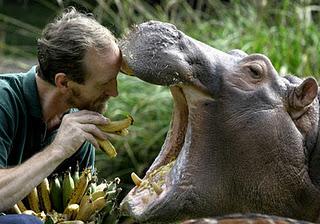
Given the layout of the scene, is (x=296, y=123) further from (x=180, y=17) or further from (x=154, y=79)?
(x=180, y=17)

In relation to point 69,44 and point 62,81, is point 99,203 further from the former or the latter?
point 69,44

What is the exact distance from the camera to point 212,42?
755 centimetres

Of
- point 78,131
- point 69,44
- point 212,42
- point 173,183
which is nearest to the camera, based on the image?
point 173,183

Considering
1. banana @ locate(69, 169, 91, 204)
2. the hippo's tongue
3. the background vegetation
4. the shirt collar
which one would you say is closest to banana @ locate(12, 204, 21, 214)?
banana @ locate(69, 169, 91, 204)

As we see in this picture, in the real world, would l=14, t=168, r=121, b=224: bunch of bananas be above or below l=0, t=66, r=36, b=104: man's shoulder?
below

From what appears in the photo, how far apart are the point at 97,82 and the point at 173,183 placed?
2.50 feet

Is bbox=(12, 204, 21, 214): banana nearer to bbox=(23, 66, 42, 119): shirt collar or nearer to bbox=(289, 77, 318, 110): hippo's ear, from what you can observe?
bbox=(23, 66, 42, 119): shirt collar

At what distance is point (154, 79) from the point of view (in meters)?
3.43

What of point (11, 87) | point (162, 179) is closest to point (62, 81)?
point (11, 87)

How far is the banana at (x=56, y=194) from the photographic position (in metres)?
4.27

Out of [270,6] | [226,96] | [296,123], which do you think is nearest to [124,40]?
[226,96]

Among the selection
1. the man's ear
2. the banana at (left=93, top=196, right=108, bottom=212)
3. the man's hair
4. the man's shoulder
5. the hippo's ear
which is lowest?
the banana at (left=93, top=196, right=108, bottom=212)

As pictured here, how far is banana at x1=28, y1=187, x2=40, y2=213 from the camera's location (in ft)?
13.9

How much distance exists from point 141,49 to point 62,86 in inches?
32.1
